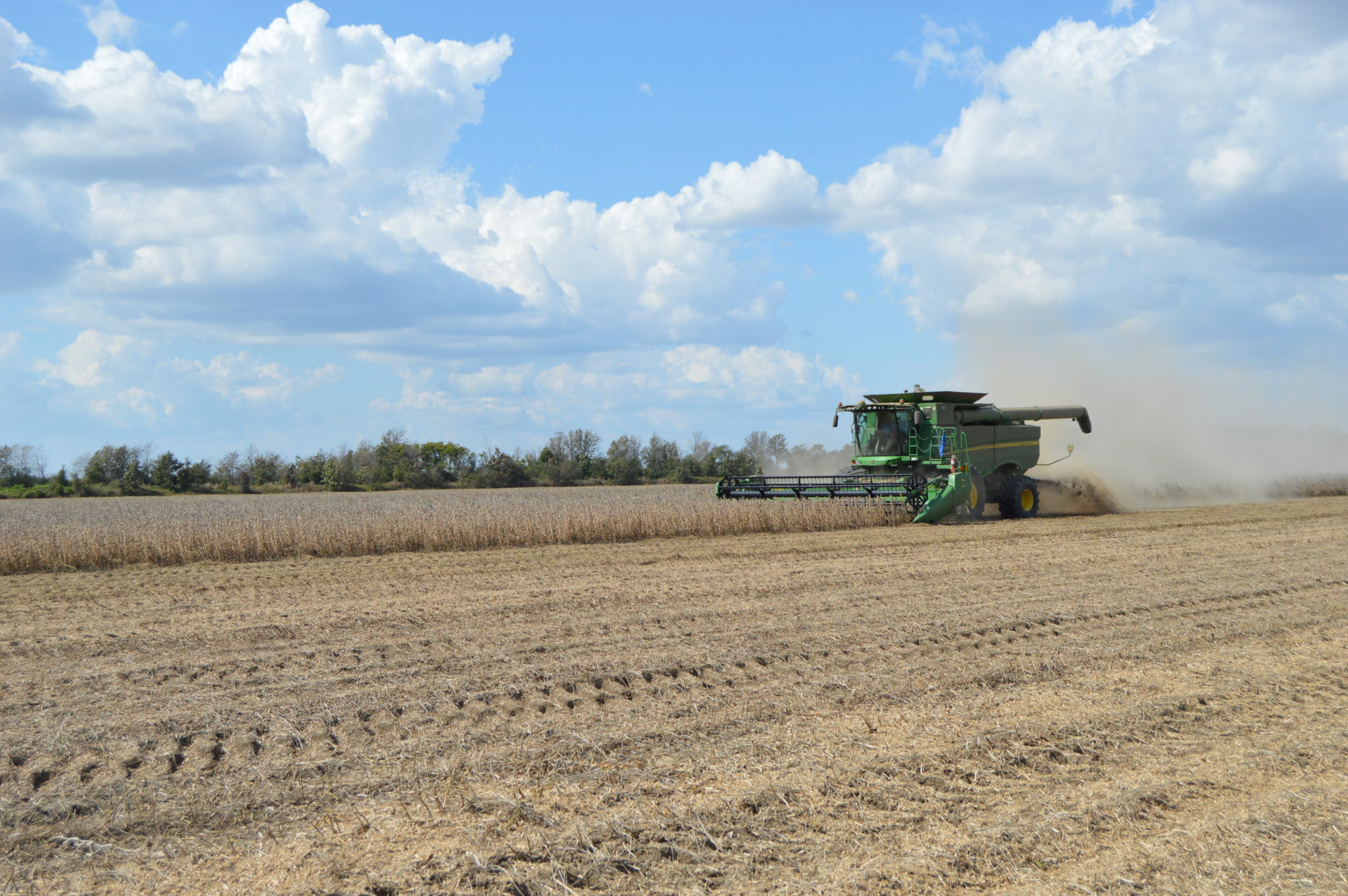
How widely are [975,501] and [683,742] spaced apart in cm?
1533

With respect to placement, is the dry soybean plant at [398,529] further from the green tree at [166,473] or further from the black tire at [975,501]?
the green tree at [166,473]

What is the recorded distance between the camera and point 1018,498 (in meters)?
20.4

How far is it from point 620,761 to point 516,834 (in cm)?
93

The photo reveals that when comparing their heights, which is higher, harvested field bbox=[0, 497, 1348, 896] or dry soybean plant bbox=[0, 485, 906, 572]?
dry soybean plant bbox=[0, 485, 906, 572]

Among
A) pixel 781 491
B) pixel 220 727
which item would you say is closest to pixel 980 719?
pixel 220 727

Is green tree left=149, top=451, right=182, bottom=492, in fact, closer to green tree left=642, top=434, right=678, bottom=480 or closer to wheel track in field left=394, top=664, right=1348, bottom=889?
green tree left=642, top=434, right=678, bottom=480

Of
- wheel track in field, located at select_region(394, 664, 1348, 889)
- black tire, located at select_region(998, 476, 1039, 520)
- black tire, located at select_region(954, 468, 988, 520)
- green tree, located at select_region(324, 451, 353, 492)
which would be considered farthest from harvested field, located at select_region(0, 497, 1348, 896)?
green tree, located at select_region(324, 451, 353, 492)

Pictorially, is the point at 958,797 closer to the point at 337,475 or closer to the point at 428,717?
the point at 428,717

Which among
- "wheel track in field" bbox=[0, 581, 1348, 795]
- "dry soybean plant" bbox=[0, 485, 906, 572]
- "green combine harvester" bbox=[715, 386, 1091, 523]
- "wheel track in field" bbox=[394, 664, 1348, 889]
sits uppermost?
"green combine harvester" bbox=[715, 386, 1091, 523]

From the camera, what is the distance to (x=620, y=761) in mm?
4703

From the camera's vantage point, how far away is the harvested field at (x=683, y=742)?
12.0ft

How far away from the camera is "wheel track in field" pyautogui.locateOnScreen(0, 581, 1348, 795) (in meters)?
4.59

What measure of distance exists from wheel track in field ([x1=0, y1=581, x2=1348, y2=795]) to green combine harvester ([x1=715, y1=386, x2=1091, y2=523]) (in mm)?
10467

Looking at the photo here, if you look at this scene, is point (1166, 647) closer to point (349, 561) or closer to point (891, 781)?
point (891, 781)
